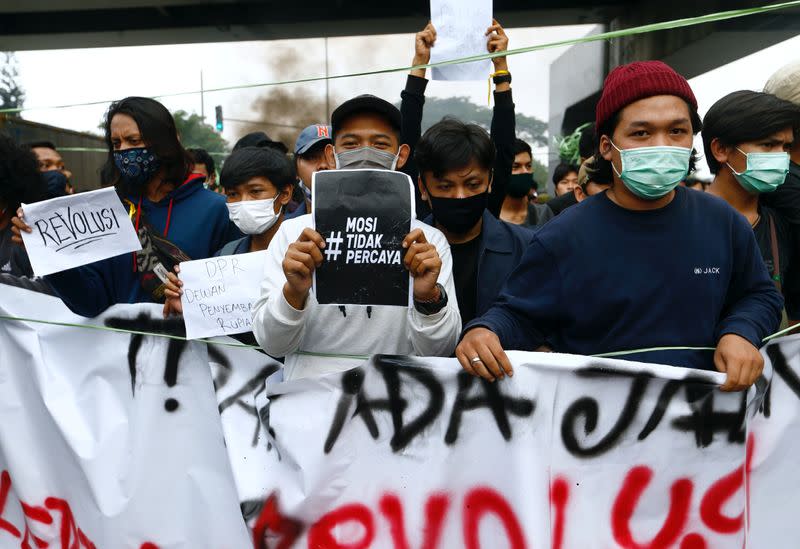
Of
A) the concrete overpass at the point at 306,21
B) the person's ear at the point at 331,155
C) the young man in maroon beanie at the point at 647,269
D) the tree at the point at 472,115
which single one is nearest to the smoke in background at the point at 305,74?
the concrete overpass at the point at 306,21

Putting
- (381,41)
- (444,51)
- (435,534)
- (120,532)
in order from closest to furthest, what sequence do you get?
1. (435,534)
2. (120,532)
3. (444,51)
4. (381,41)

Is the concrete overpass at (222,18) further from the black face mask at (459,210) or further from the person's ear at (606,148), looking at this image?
the person's ear at (606,148)

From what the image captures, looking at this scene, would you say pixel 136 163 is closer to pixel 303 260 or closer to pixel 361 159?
pixel 361 159

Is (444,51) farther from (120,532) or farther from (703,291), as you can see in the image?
(120,532)

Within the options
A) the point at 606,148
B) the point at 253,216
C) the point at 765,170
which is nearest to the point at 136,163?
the point at 253,216

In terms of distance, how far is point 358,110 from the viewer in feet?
8.79

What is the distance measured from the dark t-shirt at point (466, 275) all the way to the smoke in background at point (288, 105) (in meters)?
10.6

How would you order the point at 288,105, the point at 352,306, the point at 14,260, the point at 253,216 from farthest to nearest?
1. the point at 288,105
2. the point at 14,260
3. the point at 253,216
4. the point at 352,306

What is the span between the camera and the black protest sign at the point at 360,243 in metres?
2.09

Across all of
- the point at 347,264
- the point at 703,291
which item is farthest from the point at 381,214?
the point at 703,291

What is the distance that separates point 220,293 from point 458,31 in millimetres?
1309

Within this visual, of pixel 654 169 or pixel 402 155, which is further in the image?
pixel 402 155

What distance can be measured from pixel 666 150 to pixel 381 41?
1137 cm

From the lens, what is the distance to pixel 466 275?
2709mm
